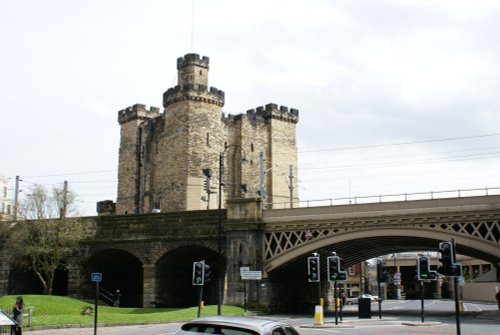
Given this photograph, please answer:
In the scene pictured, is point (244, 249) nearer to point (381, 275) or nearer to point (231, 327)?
point (381, 275)

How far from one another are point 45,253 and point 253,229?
1646 centimetres

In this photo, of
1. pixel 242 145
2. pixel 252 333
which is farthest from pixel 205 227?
pixel 252 333

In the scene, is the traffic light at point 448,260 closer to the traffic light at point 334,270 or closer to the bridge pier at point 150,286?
the traffic light at point 334,270

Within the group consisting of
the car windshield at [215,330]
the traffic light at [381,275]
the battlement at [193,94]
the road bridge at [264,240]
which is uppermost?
the battlement at [193,94]

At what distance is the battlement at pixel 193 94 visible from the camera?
195 ft

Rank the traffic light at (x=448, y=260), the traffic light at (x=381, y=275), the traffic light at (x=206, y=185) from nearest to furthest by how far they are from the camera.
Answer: the traffic light at (x=448, y=260), the traffic light at (x=381, y=275), the traffic light at (x=206, y=185)

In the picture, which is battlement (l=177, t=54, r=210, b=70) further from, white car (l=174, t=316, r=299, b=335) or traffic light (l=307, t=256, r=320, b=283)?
white car (l=174, t=316, r=299, b=335)

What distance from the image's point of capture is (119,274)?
53.0m

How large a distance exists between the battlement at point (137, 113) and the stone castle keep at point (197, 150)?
0.36 ft

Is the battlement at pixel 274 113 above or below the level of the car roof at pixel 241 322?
above

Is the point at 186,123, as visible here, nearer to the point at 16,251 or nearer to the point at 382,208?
the point at 16,251

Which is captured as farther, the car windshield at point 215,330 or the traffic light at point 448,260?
the traffic light at point 448,260

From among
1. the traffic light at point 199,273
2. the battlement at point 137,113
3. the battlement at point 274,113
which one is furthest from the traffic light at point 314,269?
the battlement at point 137,113

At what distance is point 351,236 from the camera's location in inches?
1433
